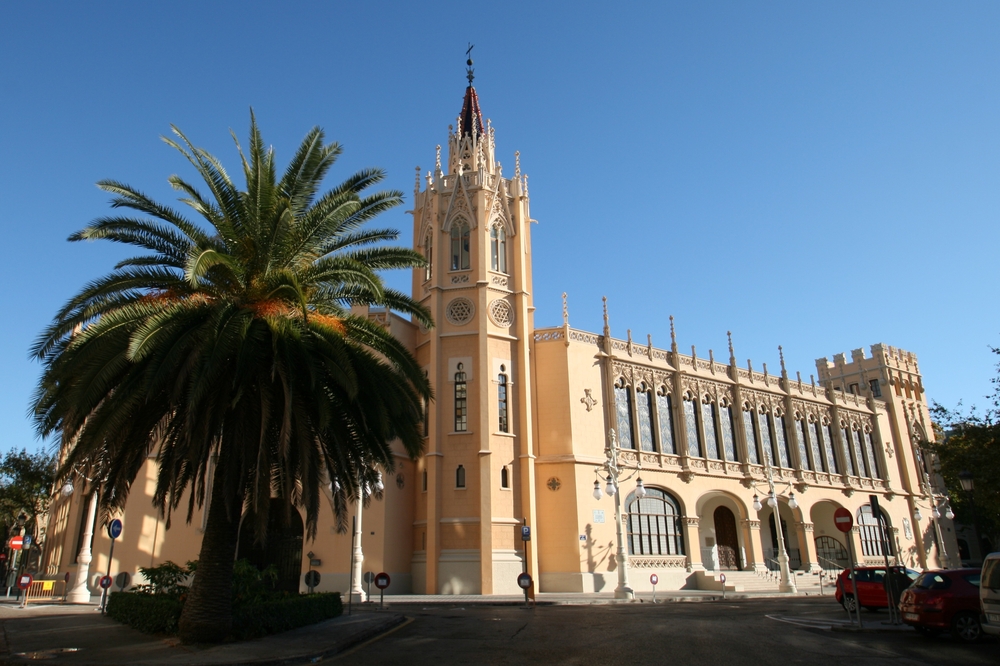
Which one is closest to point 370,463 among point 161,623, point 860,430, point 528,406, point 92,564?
point 161,623

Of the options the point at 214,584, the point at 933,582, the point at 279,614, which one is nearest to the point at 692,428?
the point at 933,582

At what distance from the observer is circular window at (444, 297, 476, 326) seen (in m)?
32.0

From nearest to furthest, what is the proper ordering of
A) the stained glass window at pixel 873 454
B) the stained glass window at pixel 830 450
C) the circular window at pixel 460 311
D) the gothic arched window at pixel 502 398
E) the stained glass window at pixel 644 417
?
the gothic arched window at pixel 502 398 → the circular window at pixel 460 311 → the stained glass window at pixel 644 417 → the stained glass window at pixel 830 450 → the stained glass window at pixel 873 454

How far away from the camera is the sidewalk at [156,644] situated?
10852 mm

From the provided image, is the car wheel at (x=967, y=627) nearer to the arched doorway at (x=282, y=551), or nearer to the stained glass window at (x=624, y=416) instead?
the stained glass window at (x=624, y=416)

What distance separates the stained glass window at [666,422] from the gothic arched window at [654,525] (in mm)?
2495

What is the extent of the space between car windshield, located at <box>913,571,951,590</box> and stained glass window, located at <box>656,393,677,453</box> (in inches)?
850

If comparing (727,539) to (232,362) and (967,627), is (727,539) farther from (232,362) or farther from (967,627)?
(232,362)

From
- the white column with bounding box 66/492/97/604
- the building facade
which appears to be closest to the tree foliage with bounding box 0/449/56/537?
the building facade

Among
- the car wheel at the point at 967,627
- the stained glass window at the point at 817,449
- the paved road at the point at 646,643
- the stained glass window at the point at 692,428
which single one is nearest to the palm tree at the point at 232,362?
the paved road at the point at 646,643

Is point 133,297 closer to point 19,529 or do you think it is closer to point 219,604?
point 219,604

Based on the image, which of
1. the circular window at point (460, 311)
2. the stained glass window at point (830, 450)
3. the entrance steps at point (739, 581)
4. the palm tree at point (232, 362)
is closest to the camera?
the palm tree at point (232, 362)

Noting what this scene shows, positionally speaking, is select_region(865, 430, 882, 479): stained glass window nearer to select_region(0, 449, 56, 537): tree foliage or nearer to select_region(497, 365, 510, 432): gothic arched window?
select_region(497, 365, 510, 432): gothic arched window

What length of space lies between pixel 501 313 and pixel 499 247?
11.5 feet
